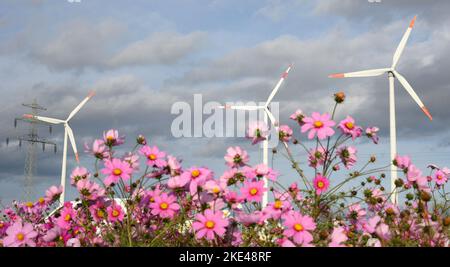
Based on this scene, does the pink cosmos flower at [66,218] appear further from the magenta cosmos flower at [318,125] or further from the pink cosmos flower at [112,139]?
the magenta cosmos flower at [318,125]

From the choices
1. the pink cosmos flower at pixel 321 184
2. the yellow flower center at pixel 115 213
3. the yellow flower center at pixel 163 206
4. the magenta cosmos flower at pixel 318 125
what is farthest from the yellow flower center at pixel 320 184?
the yellow flower center at pixel 115 213

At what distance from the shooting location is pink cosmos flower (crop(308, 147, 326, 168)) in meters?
3.99

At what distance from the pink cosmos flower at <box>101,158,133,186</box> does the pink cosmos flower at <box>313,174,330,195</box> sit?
1.25 metres

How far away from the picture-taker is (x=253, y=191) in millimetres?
3186

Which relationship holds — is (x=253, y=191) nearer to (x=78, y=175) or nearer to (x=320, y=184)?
(x=320, y=184)

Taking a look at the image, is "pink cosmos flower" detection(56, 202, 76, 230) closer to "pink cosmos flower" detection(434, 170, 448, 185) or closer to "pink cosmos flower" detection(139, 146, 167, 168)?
"pink cosmos flower" detection(139, 146, 167, 168)

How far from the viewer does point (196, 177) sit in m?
3.22

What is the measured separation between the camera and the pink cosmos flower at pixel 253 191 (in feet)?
10.4

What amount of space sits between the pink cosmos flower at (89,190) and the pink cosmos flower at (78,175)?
232mm
